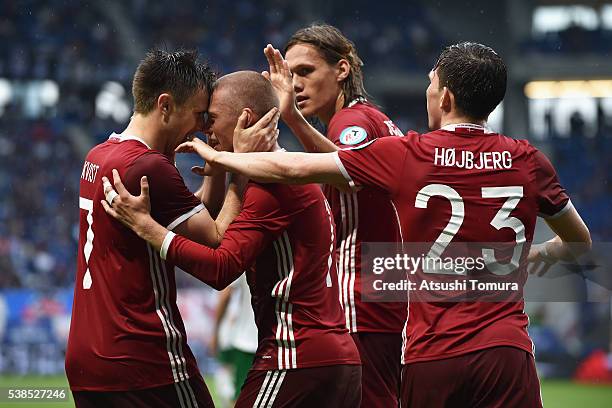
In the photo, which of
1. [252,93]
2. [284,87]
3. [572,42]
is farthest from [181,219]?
[572,42]

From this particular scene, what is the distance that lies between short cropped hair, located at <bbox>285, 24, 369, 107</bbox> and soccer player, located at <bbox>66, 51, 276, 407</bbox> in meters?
1.53

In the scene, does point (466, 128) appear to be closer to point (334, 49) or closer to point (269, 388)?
point (269, 388)

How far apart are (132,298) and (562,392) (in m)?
13.1

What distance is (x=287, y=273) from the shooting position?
3.82m

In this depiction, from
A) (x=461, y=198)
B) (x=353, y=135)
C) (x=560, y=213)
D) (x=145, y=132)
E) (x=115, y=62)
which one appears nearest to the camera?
(x=461, y=198)

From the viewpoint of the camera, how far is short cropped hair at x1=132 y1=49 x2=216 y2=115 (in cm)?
397

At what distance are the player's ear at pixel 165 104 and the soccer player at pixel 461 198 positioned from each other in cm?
32

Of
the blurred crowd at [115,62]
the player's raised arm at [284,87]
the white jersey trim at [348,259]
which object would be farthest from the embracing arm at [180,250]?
the blurred crowd at [115,62]

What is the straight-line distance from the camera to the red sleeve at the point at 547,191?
3.76 m

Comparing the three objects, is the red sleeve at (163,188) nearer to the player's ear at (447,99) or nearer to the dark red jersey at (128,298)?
the dark red jersey at (128,298)

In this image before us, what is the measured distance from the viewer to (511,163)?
12.2ft

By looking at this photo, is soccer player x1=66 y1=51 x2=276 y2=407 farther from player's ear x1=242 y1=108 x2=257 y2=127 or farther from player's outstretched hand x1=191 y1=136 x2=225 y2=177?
player's outstretched hand x1=191 y1=136 x2=225 y2=177

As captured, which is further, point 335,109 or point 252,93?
point 335,109

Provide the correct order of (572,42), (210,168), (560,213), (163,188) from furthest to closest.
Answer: (572,42) → (210,168) → (560,213) → (163,188)
